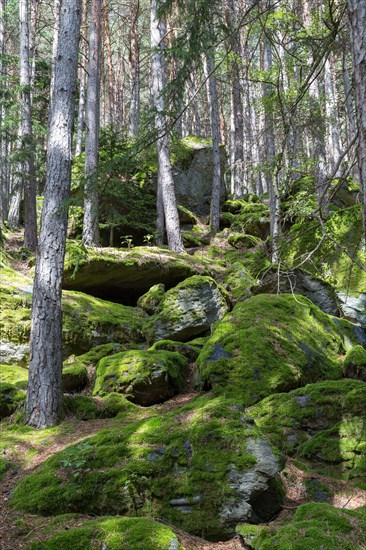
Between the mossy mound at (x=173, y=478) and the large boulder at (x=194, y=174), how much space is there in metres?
14.1

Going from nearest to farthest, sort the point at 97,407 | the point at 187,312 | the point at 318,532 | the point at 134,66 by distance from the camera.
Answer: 1. the point at 318,532
2. the point at 97,407
3. the point at 187,312
4. the point at 134,66

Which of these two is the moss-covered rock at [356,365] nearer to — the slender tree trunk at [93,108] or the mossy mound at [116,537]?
the mossy mound at [116,537]

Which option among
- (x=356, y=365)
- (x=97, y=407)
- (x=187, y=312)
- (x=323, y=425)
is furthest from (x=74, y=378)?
(x=356, y=365)

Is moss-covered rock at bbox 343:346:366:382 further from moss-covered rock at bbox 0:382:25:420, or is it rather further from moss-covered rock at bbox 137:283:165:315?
moss-covered rock at bbox 0:382:25:420

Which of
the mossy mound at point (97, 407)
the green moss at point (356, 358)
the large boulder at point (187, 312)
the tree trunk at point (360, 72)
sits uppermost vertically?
the tree trunk at point (360, 72)

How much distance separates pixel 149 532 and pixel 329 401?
3.31 m

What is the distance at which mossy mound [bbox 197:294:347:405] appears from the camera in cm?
651

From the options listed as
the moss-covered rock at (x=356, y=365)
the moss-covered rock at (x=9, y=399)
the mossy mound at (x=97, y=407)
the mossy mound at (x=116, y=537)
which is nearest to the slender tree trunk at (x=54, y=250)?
the mossy mound at (x=97, y=407)

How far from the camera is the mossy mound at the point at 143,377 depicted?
691cm

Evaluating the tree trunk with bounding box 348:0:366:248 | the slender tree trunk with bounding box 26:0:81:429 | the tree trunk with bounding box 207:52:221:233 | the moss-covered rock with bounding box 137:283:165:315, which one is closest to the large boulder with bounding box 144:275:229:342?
the moss-covered rock with bounding box 137:283:165:315

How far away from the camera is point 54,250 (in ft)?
22.0

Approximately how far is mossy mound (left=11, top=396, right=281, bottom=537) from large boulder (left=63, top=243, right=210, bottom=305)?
20.4 ft

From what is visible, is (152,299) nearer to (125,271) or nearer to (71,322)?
(125,271)

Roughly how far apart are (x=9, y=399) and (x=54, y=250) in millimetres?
2426
